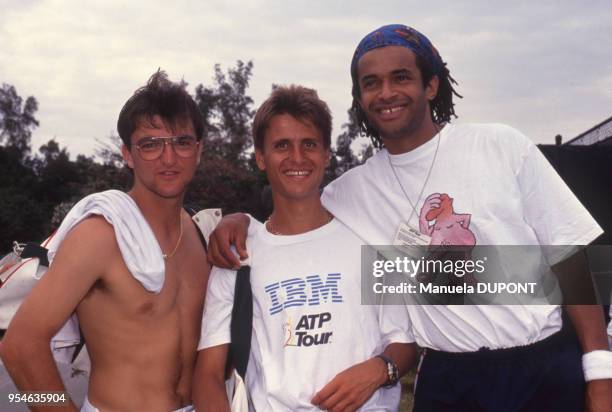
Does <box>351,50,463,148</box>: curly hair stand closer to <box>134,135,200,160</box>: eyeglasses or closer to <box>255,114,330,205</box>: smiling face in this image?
<box>255,114,330,205</box>: smiling face

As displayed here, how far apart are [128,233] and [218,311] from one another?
0.57 meters

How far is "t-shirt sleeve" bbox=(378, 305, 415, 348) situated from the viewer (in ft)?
9.36

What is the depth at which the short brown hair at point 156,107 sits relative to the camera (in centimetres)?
312

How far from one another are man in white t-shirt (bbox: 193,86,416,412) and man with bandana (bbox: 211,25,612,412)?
0.45 feet

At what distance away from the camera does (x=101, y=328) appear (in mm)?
2801

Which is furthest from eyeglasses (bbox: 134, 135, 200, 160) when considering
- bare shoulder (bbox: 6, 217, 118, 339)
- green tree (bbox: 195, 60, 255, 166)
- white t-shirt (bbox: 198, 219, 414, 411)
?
green tree (bbox: 195, 60, 255, 166)

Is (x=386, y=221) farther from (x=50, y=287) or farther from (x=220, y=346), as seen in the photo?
(x=50, y=287)

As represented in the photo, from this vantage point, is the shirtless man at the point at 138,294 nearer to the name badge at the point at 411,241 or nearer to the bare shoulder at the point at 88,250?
the bare shoulder at the point at 88,250

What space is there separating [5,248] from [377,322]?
30818 millimetres

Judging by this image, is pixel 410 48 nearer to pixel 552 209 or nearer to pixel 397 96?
pixel 397 96

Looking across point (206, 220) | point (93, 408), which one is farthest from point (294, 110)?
point (93, 408)

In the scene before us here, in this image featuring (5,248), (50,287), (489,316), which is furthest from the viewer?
(5,248)

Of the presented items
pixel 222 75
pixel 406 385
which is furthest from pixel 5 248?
pixel 406 385

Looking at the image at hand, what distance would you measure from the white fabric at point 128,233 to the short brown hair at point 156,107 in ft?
1.56
